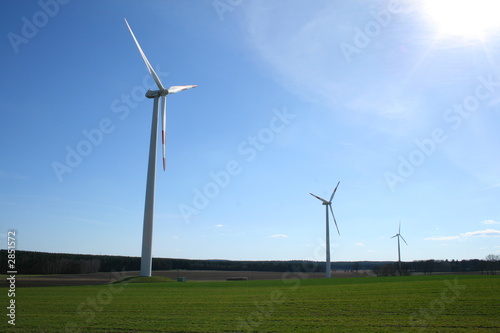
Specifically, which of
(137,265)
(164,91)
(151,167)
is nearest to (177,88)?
(164,91)

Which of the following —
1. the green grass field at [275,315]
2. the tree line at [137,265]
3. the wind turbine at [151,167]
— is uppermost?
the wind turbine at [151,167]

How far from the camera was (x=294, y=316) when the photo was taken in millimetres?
22109

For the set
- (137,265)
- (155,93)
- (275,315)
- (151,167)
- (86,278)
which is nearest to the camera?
(275,315)

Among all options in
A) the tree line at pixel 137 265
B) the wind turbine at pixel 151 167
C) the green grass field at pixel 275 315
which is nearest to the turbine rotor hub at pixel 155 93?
the wind turbine at pixel 151 167

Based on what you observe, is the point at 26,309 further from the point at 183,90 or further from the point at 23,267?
the point at 23,267

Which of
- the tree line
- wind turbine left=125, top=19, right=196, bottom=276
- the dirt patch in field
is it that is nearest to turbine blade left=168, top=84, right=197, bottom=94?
wind turbine left=125, top=19, right=196, bottom=276

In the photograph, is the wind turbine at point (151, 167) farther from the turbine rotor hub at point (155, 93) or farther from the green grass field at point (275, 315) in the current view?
the green grass field at point (275, 315)

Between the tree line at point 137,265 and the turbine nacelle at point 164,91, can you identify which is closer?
the turbine nacelle at point 164,91

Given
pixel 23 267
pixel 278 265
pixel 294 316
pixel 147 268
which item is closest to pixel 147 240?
pixel 147 268

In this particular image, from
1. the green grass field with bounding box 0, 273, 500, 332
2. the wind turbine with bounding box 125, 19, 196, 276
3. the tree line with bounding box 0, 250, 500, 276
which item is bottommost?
the tree line with bounding box 0, 250, 500, 276

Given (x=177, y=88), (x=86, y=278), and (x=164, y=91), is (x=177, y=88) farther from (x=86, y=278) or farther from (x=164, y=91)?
(x=86, y=278)

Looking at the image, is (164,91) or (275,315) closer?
(275,315)

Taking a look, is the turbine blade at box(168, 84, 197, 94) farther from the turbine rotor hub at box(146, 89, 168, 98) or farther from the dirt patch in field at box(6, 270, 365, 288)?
the dirt patch in field at box(6, 270, 365, 288)

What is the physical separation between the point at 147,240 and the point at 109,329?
3635cm
